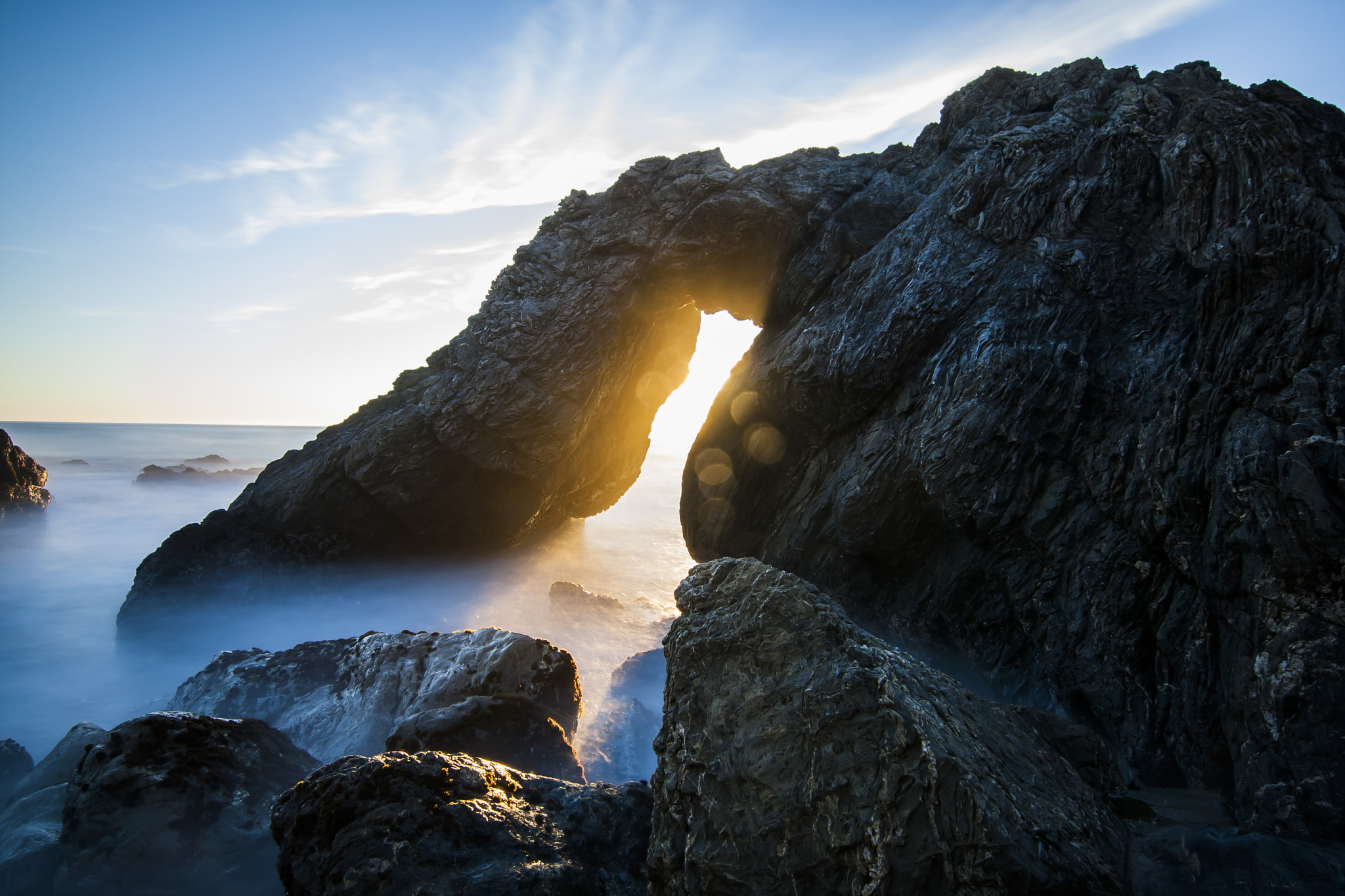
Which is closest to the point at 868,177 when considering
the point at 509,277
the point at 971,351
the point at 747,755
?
the point at 971,351

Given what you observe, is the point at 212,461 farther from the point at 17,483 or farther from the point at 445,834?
the point at 445,834

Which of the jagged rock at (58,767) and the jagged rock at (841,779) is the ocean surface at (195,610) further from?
the jagged rock at (841,779)

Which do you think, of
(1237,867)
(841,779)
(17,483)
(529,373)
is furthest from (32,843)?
(17,483)

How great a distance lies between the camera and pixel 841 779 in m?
5.15

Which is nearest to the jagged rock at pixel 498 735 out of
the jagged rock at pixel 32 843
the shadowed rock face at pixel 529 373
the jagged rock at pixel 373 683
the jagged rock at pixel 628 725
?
the jagged rock at pixel 373 683

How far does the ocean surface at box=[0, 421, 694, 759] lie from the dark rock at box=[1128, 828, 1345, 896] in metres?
10.5

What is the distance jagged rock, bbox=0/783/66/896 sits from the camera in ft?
22.7

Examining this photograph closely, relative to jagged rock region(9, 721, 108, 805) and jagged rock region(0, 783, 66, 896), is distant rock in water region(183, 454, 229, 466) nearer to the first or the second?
jagged rock region(9, 721, 108, 805)

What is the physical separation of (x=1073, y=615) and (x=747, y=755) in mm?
6345

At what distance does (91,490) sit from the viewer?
3950 centimetres

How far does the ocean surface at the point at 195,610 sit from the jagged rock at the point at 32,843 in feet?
18.9

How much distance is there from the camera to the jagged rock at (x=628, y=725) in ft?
37.4

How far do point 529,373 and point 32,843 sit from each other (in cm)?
1276

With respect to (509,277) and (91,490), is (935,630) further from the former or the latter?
(91,490)
